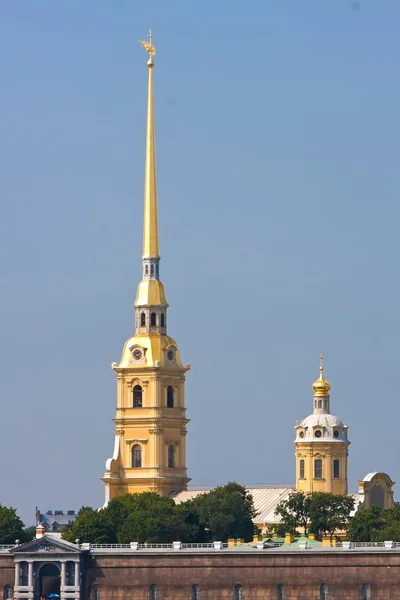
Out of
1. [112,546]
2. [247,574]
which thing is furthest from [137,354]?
[247,574]

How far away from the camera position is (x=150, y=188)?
587ft

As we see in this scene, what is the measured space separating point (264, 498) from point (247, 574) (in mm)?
36187

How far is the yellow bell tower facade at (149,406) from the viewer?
175 meters

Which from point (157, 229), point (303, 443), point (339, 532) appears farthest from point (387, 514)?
point (157, 229)

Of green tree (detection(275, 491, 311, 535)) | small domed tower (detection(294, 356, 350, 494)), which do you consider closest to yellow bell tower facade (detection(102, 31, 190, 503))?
small domed tower (detection(294, 356, 350, 494))

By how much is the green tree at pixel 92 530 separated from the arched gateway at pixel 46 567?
10.5 meters

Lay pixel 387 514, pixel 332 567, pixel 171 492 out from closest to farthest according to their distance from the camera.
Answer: pixel 332 567, pixel 387 514, pixel 171 492

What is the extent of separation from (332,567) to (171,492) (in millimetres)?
37731

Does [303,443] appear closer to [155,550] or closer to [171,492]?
[171,492]

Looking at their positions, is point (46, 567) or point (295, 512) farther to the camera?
point (295, 512)

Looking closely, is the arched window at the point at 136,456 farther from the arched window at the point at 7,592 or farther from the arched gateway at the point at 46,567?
Answer: the arched window at the point at 7,592

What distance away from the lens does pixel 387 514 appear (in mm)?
158375

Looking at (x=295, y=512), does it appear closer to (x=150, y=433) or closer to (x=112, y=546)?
(x=150, y=433)

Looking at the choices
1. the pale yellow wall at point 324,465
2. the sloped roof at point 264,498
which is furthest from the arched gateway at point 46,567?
the pale yellow wall at point 324,465
